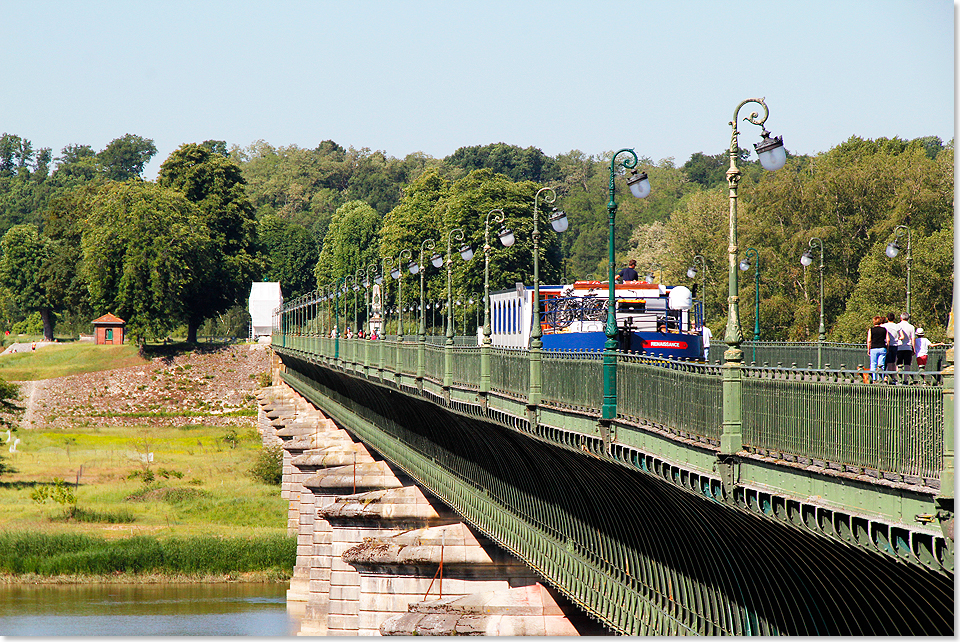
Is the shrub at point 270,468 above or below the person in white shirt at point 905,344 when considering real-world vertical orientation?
below

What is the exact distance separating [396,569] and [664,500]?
67.4 ft

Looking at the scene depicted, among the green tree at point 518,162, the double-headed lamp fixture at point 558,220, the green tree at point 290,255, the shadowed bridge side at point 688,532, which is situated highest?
the green tree at point 518,162

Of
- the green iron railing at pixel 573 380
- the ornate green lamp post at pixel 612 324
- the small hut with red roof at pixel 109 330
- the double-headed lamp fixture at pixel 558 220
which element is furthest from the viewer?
the small hut with red roof at pixel 109 330

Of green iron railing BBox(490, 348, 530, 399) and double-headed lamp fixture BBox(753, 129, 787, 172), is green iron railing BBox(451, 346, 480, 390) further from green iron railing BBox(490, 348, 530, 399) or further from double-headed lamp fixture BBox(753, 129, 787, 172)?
double-headed lamp fixture BBox(753, 129, 787, 172)

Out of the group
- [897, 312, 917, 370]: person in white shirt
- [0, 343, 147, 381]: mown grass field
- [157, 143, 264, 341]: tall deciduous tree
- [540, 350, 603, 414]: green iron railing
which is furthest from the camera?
[157, 143, 264, 341]: tall deciduous tree

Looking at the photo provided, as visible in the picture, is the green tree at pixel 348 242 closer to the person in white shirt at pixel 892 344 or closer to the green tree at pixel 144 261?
the green tree at pixel 144 261

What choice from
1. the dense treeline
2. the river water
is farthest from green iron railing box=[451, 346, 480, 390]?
the river water

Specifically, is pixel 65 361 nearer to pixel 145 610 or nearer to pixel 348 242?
→ pixel 348 242

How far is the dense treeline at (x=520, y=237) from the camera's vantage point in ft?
226

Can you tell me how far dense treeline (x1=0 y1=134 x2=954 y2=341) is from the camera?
6900 cm

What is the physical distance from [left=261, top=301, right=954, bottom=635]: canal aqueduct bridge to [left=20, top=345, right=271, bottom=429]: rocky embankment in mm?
78078

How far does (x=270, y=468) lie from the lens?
86.4 metres

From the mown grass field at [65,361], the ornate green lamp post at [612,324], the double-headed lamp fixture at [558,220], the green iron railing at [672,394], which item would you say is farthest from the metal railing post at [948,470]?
the mown grass field at [65,361]

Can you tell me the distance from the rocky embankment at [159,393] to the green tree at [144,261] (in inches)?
166
